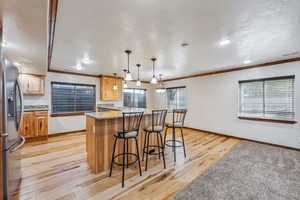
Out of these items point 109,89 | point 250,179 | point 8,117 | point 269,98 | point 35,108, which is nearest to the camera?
point 8,117

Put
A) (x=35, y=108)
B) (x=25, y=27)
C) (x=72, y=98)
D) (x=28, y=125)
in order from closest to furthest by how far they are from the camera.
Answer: (x=25, y=27) → (x=28, y=125) → (x=35, y=108) → (x=72, y=98)

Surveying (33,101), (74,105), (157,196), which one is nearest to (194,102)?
(157,196)

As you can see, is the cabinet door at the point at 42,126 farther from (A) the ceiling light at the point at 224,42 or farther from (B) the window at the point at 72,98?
(A) the ceiling light at the point at 224,42

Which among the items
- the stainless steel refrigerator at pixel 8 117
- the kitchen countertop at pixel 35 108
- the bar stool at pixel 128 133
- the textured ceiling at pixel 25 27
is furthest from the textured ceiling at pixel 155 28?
the kitchen countertop at pixel 35 108

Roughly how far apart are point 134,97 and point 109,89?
1627mm

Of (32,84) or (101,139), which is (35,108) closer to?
(32,84)

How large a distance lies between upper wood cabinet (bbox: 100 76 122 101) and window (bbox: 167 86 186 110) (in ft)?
8.06

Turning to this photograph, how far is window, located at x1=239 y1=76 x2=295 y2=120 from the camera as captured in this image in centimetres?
349

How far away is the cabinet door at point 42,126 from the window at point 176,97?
196 inches

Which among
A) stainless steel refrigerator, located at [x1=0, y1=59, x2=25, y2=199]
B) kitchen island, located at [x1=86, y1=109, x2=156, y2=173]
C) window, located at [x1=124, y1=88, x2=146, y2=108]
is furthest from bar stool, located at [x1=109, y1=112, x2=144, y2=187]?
window, located at [x1=124, y1=88, x2=146, y2=108]

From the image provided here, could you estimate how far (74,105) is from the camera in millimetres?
5195

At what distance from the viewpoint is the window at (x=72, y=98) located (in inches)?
189

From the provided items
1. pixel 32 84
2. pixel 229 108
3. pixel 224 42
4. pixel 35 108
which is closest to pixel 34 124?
pixel 35 108

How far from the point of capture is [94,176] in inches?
87.9
